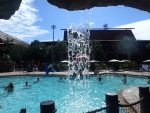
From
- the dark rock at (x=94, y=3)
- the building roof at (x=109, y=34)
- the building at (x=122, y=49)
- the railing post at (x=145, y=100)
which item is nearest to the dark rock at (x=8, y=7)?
the dark rock at (x=94, y=3)

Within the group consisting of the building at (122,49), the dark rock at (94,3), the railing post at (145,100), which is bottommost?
the railing post at (145,100)

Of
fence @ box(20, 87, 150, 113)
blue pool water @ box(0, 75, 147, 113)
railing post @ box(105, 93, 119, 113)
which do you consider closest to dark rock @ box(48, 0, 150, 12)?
fence @ box(20, 87, 150, 113)

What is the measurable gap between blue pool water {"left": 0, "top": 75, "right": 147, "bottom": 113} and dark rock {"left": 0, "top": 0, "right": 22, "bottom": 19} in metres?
13.2

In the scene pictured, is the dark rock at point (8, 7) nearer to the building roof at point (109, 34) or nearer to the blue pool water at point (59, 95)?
the blue pool water at point (59, 95)

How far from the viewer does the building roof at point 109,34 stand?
54.9m

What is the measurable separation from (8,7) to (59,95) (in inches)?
772

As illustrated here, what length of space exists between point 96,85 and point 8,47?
26.7 metres

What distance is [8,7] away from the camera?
2600 millimetres

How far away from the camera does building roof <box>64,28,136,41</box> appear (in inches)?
2163

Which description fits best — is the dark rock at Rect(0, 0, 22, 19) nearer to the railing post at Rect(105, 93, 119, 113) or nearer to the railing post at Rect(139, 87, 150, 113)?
the railing post at Rect(105, 93, 119, 113)

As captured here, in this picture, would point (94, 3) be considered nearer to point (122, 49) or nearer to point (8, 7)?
point (8, 7)

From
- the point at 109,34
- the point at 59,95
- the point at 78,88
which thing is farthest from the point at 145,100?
the point at 109,34

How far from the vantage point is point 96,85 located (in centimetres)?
2677

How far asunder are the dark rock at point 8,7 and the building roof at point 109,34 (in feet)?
171
